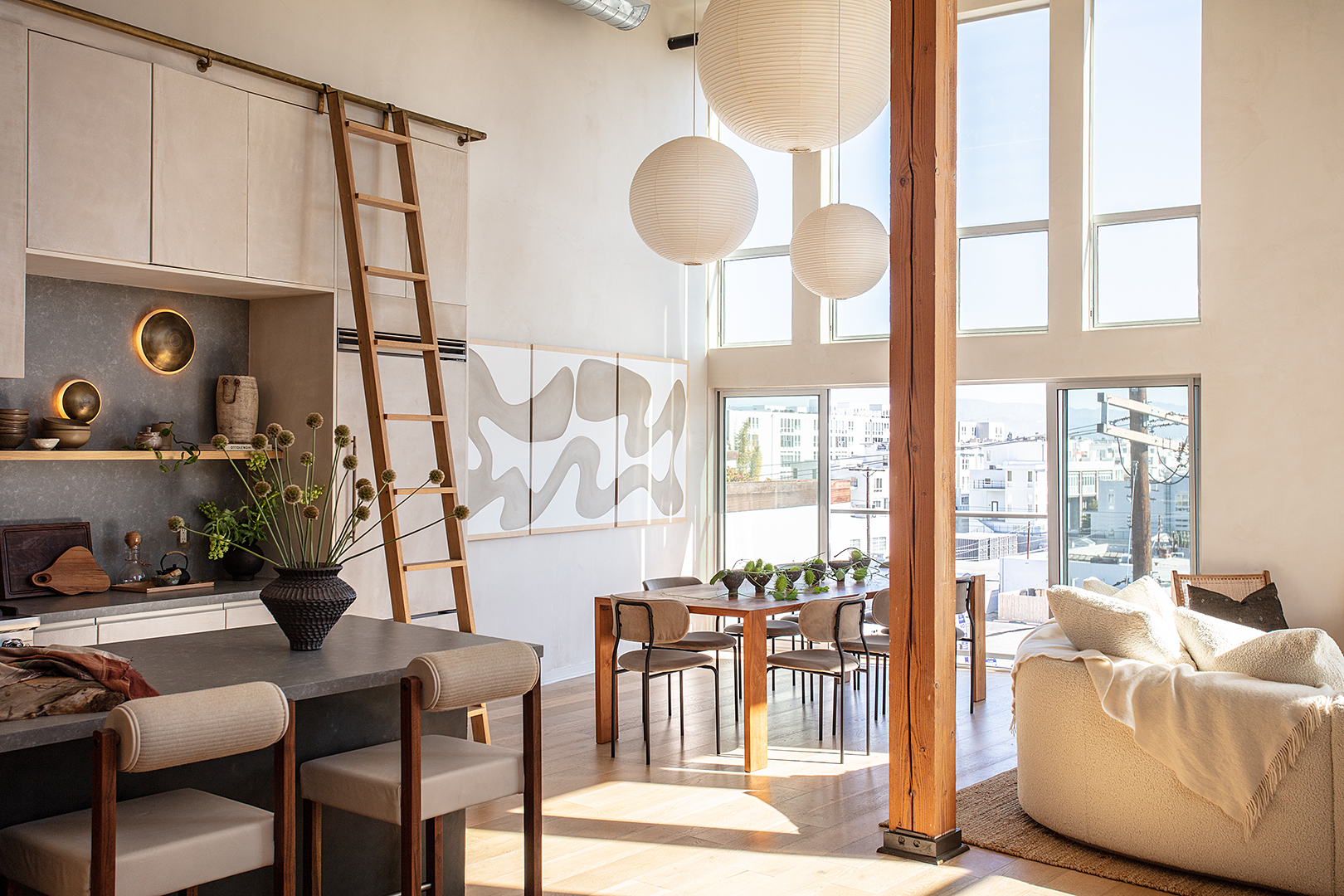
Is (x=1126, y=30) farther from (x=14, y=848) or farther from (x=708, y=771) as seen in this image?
(x=14, y=848)

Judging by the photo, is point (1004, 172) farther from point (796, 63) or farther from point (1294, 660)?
point (1294, 660)

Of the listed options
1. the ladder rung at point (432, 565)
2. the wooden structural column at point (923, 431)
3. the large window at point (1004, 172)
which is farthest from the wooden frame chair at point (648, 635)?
the large window at point (1004, 172)

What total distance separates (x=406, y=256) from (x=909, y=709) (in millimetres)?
3418

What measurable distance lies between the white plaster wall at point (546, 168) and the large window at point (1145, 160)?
10.5 feet

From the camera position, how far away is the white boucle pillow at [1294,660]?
3.80 meters

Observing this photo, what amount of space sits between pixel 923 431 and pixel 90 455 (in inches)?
137

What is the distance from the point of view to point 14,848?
2.39 metres

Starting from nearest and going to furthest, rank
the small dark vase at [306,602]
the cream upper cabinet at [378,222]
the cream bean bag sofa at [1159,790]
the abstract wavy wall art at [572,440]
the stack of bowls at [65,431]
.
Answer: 1. the small dark vase at [306,602]
2. the cream bean bag sofa at [1159,790]
3. the stack of bowls at [65,431]
4. the cream upper cabinet at [378,222]
5. the abstract wavy wall art at [572,440]

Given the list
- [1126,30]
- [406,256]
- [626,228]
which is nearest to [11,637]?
[406,256]

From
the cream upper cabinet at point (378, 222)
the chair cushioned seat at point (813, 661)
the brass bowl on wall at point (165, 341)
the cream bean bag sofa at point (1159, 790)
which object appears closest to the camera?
the cream bean bag sofa at point (1159, 790)

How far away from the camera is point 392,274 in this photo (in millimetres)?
5305

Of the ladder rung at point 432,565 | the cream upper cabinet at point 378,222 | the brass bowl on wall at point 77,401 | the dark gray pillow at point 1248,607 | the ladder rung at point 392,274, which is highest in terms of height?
Result: the cream upper cabinet at point 378,222

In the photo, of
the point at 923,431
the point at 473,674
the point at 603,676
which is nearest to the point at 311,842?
the point at 473,674

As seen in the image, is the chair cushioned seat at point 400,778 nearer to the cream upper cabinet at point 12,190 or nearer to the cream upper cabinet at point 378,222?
the cream upper cabinet at point 12,190
